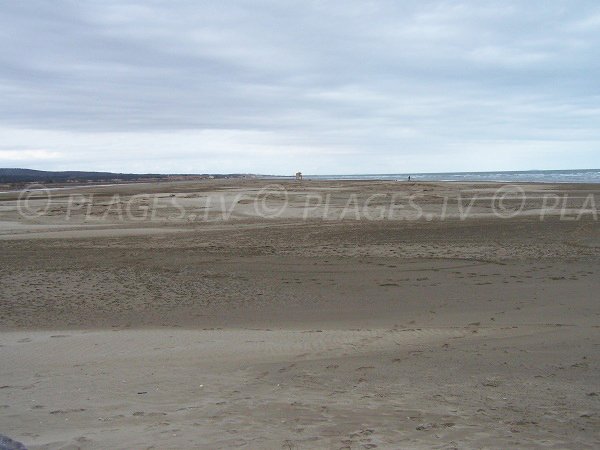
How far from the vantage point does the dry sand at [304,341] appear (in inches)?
176

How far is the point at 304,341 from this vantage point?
713 centimetres

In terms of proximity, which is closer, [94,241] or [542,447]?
A: [542,447]

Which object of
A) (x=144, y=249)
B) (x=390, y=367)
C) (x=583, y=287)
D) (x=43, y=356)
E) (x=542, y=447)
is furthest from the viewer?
(x=144, y=249)

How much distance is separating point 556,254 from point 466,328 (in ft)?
22.2

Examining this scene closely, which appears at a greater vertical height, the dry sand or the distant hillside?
the distant hillside

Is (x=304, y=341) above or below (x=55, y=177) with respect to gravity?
below

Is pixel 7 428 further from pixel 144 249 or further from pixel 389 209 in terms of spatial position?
pixel 389 209

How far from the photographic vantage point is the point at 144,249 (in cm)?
1477

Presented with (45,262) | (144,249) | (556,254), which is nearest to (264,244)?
(144,249)

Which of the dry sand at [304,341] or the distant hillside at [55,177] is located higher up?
the distant hillside at [55,177]

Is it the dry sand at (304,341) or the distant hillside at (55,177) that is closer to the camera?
the dry sand at (304,341)

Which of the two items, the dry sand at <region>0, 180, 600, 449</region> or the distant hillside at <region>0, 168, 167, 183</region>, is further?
the distant hillside at <region>0, 168, 167, 183</region>

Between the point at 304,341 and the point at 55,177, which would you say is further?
the point at 55,177

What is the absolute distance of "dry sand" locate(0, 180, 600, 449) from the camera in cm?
446
